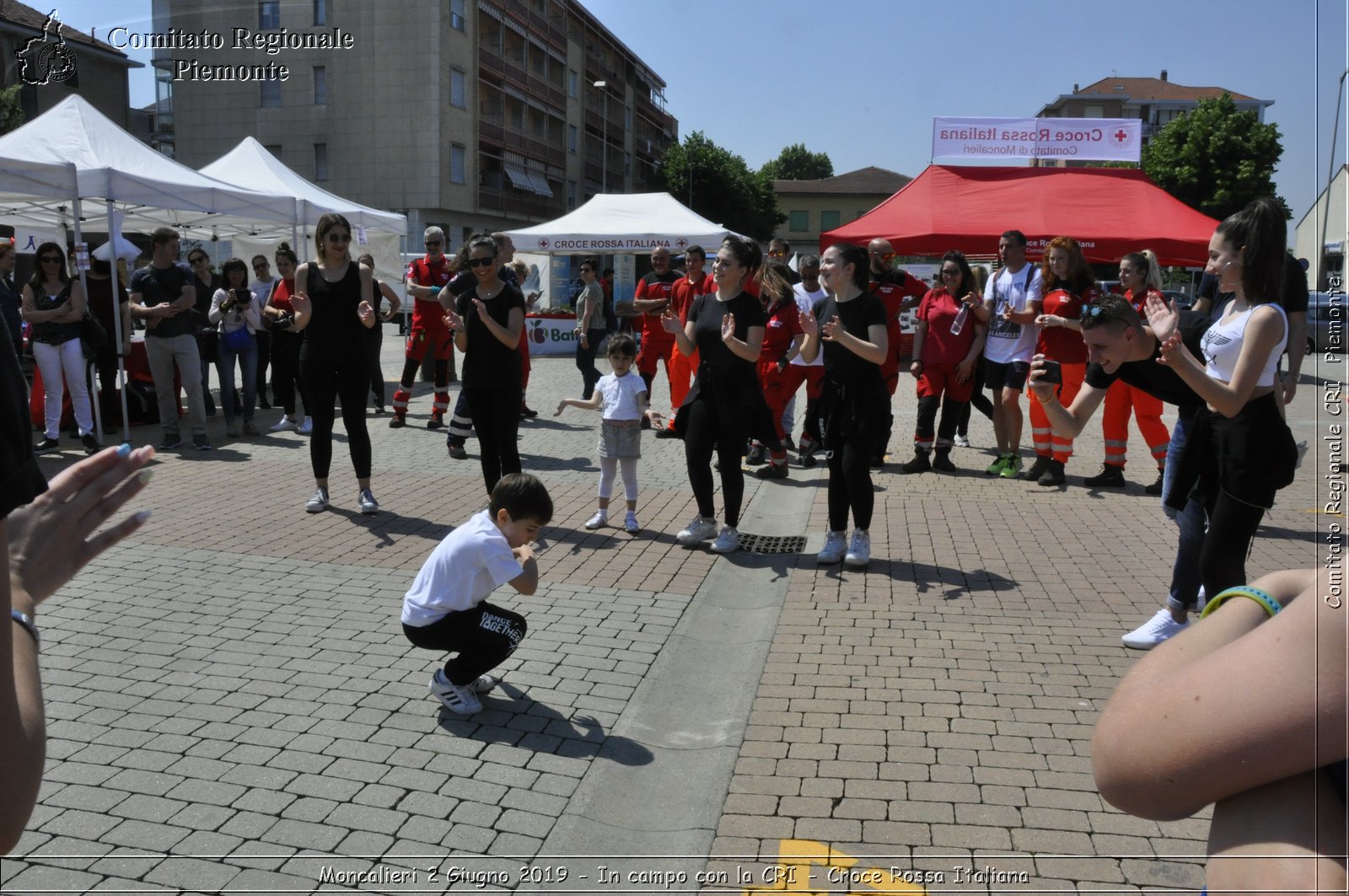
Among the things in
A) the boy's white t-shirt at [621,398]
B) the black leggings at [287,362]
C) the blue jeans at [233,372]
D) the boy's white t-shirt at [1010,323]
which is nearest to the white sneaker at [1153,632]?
the boy's white t-shirt at [621,398]

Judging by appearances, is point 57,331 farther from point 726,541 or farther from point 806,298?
point 806,298

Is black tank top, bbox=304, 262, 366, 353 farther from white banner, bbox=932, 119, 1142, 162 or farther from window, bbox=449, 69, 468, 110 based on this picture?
window, bbox=449, 69, 468, 110

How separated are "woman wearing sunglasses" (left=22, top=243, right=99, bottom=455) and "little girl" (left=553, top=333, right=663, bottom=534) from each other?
544 centimetres

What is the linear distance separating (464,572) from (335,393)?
4.01m

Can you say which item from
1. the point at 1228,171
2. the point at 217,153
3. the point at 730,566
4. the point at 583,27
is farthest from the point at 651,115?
the point at 730,566

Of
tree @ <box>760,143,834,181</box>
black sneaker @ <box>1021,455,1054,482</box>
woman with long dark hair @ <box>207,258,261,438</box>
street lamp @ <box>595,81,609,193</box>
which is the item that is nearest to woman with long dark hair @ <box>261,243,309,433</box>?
woman with long dark hair @ <box>207,258,261,438</box>

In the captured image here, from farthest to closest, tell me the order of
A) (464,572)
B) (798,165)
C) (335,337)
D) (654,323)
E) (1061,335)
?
(798,165) → (654,323) → (1061,335) → (335,337) → (464,572)

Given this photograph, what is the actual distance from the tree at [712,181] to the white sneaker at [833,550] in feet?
211

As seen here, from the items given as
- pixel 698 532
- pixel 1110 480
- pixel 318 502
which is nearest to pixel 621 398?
pixel 698 532

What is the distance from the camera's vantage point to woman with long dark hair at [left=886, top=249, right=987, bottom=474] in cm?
964

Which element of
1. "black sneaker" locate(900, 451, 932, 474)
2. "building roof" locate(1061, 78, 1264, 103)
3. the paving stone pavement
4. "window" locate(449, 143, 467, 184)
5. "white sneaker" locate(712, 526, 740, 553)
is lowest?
the paving stone pavement

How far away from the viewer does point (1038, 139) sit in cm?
2044

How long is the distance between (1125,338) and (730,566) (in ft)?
11.5

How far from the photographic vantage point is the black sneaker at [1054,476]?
918cm
